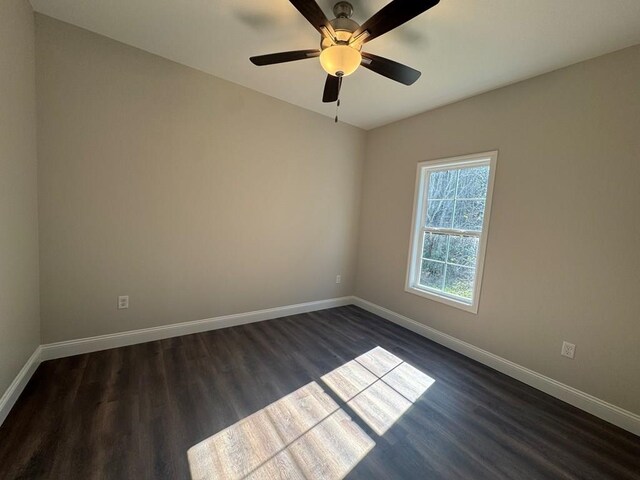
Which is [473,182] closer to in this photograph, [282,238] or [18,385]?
[282,238]

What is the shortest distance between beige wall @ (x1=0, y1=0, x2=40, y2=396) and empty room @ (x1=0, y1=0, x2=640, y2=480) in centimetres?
2

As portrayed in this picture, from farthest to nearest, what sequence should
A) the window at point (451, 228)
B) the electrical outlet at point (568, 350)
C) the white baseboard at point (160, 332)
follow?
the window at point (451, 228) → the white baseboard at point (160, 332) → the electrical outlet at point (568, 350)

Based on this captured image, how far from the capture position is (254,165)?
298cm

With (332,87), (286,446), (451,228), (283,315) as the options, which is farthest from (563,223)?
(283,315)

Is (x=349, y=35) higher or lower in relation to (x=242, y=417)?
higher

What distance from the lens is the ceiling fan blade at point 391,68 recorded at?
169 centimetres

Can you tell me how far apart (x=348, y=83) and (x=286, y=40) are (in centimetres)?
75

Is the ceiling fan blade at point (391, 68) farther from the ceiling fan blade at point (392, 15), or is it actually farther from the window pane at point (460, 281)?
the window pane at point (460, 281)

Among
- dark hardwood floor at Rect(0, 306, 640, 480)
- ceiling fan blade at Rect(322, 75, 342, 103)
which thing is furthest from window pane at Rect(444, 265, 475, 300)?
ceiling fan blade at Rect(322, 75, 342, 103)

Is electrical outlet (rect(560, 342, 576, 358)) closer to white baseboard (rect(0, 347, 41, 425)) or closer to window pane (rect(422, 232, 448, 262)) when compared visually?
window pane (rect(422, 232, 448, 262))

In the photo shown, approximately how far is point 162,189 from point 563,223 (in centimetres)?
345

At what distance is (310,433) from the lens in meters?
1.59

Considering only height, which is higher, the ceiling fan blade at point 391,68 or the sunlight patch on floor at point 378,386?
the ceiling fan blade at point 391,68

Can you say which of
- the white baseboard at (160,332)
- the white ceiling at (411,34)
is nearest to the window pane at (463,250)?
the white ceiling at (411,34)
